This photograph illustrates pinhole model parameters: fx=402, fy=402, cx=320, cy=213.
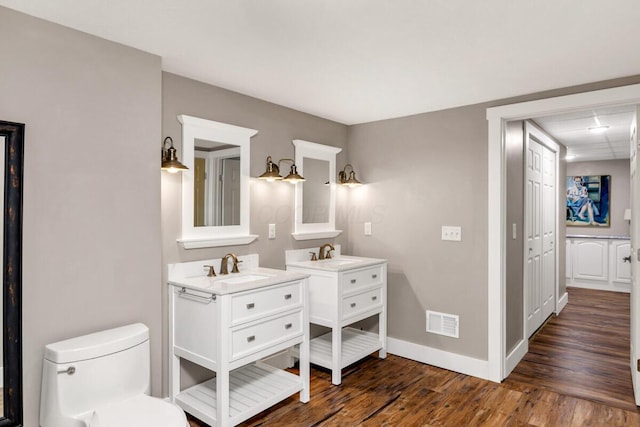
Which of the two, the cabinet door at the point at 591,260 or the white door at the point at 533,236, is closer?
the white door at the point at 533,236

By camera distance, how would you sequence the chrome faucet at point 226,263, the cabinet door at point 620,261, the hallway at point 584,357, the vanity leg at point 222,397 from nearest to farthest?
the vanity leg at point 222,397
the chrome faucet at point 226,263
the hallway at point 584,357
the cabinet door at point 620,261

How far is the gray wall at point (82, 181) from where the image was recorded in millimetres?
1877

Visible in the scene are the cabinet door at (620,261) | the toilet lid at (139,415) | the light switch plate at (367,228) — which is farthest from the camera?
the cabinet door at (620,261)

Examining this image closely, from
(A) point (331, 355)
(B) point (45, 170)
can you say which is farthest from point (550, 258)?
(B) point (45, 170)

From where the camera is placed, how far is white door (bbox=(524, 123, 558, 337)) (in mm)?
3959

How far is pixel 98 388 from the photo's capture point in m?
1.91

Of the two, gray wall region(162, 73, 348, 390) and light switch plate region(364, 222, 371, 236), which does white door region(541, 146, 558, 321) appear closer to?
light switch plate region(364, 222, 371, 236)

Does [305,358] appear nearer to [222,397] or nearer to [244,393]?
[244,393]

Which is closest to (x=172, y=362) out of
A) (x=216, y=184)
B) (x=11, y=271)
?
(x=11, y=271)

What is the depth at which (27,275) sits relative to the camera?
1.87 meters

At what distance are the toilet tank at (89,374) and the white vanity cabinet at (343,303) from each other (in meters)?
1.45

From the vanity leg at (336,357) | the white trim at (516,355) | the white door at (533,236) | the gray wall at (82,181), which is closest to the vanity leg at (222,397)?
the gray wall at (82,181)

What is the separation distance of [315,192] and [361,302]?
1.10 meters

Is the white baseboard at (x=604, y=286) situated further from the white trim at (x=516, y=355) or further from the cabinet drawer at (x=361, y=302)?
the cabinet drawer at (x=361, y=302)
